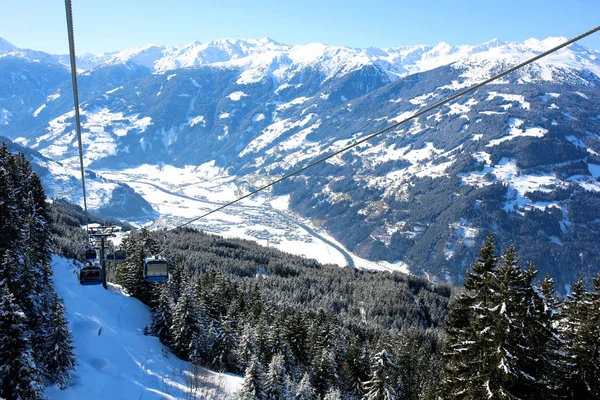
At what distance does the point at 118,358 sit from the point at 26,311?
36.9 feet

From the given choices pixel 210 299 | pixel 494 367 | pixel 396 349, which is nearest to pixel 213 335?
pixel 210 299

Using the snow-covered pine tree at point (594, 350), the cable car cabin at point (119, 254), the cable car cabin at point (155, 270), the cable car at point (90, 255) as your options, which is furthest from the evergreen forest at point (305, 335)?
the cable car cabin at point (155, 270)

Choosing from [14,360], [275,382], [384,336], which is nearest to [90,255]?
[14,360]

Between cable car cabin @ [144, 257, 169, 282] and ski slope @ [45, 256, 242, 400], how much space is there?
7.53 m

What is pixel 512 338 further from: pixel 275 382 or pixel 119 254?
pixel 119 254

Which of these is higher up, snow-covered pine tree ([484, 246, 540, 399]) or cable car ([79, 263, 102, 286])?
snow-covered pine tree ([484, 246, 540, 399])

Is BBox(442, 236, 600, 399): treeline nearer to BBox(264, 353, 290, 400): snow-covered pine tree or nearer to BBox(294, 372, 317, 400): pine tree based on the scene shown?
BBox(264, 353, 290, 400): snow-covered pine tree

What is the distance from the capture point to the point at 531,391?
19219 mm

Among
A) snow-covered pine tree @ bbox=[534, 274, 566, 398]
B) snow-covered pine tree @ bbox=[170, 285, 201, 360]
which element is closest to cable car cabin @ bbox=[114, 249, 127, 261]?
snow-covered pine tree @ bbox=[170, 285, 201, 360]

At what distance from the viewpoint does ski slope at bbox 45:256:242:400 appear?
36.2 meters

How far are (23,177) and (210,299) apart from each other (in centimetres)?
3049

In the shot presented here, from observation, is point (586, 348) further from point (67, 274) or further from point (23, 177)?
point (67, 274)

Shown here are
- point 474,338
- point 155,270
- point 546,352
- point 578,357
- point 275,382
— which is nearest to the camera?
point 474,338

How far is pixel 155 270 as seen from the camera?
29.6 m
